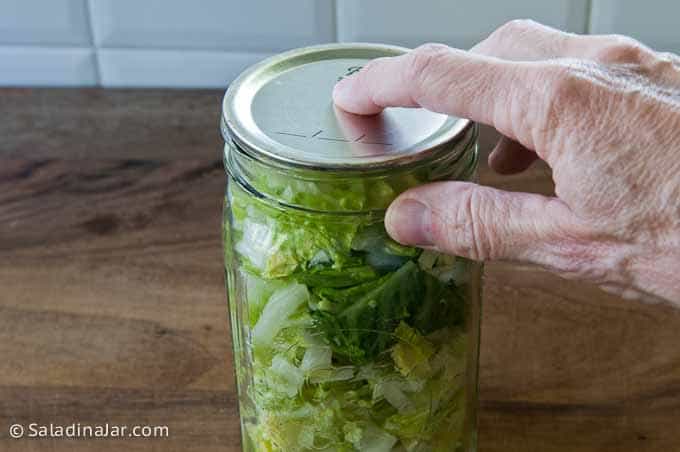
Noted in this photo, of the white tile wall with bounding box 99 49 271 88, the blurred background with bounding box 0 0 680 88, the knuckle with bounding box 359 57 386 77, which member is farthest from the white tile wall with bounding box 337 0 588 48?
the knuckle with bounding box 359 57 386 77

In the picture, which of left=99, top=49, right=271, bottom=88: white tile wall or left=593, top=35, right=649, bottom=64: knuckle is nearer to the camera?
left=593, top=35, right=649, bottom=64: knuckle

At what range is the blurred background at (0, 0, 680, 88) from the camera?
4.00 feet

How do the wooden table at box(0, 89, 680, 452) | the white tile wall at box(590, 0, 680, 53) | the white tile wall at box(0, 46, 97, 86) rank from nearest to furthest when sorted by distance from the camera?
the wooden table at box(0, 89, 680, 452), the white tile wall at box(590, 0, 680, 53), the white tile wall at box(0, 46, 97, 86)

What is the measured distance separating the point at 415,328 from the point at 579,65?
8.0 inches

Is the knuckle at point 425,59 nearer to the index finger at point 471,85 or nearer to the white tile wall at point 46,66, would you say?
the index finger at point 471,85

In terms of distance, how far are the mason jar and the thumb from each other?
0.03 meters

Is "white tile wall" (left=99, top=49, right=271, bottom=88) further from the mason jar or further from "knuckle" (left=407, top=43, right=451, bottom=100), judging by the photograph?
"knuckle" (left=407, top=43, right=451, bottom=100)

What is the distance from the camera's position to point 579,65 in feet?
1.98

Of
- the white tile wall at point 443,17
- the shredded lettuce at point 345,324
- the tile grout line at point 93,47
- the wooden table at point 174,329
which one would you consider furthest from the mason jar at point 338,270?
the tile grout line at point 93,47

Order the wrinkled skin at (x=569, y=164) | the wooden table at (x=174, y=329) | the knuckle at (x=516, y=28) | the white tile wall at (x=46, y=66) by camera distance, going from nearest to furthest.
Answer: the wrinkled skin at (x=569, y=164)
the knuckle at (x=516, y=28)
the wooden table at (x=174, y=329)
the white tile wall at (x=46, y=66)

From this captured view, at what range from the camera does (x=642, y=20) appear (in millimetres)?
1211

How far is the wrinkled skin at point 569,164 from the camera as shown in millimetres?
579

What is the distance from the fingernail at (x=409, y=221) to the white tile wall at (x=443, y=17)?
2.11 ft

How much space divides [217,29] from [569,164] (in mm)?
777
